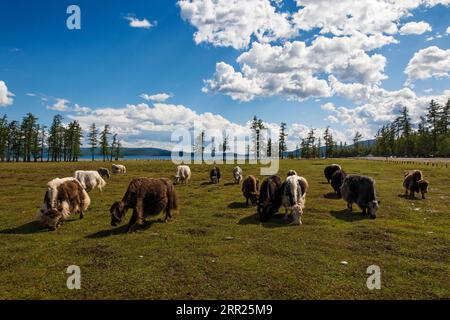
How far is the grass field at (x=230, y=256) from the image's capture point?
25.1ft

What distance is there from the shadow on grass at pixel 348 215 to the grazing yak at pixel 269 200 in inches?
134

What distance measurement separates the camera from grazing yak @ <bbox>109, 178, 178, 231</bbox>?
13191mm

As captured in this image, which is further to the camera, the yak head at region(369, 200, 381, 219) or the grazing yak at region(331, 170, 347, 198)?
the grazing yak at region(331, 170, 347, 198)

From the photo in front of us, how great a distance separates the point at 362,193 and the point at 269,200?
5.51m

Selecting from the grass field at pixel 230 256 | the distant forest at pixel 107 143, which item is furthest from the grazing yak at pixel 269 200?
the distant forest at pixel 107 143

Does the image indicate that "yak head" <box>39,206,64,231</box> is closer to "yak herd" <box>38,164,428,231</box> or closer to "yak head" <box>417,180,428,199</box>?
"yak herd" <box>38,164,428,231</box>

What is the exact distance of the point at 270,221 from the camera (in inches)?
599

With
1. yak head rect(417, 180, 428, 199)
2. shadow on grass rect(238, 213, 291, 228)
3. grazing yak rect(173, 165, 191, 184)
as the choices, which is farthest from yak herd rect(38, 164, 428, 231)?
grazing yak rect(173, 165, 191, 184)

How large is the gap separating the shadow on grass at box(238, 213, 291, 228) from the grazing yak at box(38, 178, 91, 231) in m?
8.61

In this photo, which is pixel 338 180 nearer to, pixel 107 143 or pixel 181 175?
pixel 181 175

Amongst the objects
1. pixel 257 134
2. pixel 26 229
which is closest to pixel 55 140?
pixel 257 134
